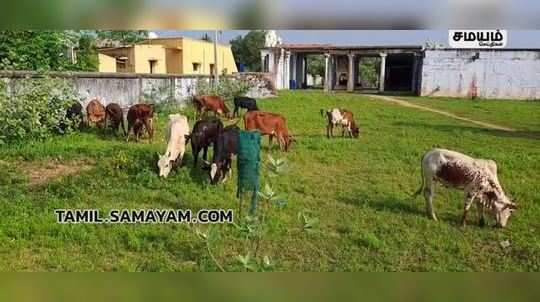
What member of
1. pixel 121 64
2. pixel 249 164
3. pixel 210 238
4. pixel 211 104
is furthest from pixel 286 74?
pixel 210 238

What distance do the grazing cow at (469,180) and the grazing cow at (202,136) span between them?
1.33 meters

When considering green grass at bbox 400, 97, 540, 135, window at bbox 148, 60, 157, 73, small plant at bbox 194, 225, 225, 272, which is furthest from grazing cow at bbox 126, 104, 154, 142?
green grass at bbox 400, 97, 540, 135

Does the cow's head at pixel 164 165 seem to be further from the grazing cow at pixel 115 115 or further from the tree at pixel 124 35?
the tree at pixel 124 35

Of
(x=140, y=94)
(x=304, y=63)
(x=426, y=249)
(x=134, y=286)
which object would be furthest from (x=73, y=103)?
(x=426, y=249)

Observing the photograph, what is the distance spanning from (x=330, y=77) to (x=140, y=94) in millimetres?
1250

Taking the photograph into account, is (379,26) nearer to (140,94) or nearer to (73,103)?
(140,94)

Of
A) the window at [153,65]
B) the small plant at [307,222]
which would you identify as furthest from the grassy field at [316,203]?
the window at [153,65]

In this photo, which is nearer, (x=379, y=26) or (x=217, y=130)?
(x=379, y=26)

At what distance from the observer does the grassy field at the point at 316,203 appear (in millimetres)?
3232

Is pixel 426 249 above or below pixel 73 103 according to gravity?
below

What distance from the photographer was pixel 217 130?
3508 millimetres

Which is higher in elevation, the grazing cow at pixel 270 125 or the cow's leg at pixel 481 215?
the grazing cow at pixel 270 125

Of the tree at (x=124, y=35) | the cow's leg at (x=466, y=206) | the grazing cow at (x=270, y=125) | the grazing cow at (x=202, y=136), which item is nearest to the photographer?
the tree at (x=124, y=35)

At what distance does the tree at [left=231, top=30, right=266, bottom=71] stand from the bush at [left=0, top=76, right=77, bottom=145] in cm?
113
